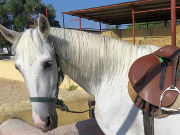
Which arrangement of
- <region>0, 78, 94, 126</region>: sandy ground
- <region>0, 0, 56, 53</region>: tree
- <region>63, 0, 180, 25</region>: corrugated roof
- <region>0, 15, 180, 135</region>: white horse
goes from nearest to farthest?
1. <region>0, 15, 180, 135</region>: white horse
2. <region>0, 78, 94, 126</region>: sandy ground
3. <region>63, 0, 180, 25</region>: corrugated roof
4. <region>0, 0, 56, 53</region>: tree

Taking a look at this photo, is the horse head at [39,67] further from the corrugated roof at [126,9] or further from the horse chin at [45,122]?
the corrugated roof at [126,9]

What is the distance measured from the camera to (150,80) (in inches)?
51.9

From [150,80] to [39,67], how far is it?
2.71ft

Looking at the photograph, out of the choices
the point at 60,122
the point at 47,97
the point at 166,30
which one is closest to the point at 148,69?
the point at 47,97

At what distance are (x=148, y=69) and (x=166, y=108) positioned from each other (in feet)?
1.04

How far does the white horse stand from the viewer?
4.31 ft

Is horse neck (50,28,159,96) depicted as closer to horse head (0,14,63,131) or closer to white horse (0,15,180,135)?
white horse (0,15,180,135)

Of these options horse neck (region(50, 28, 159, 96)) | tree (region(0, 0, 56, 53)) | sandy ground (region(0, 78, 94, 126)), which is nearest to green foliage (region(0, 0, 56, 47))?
tree (region(0, 0, 56, 53))

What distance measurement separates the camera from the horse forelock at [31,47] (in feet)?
4.29

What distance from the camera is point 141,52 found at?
5.23 feet

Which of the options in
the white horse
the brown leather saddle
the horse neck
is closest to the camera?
the brown leather saddle

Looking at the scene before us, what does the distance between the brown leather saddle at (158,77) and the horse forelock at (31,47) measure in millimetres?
700

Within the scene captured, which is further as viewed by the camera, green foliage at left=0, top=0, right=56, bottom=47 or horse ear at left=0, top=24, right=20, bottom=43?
green foliage at left=0, top=0, right=56, bottom=47

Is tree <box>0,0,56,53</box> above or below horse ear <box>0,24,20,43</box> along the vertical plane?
above
